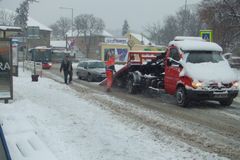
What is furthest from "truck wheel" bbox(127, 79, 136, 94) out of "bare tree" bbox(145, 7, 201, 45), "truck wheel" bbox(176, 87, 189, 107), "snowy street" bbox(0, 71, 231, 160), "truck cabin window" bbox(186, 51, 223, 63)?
"bare tree" bbox(145, 7, 201, 45)

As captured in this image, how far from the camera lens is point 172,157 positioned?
7699 millimetres

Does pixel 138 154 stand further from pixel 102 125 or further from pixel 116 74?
pixel 116 74

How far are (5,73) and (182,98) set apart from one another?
578cm

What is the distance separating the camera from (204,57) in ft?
49.4

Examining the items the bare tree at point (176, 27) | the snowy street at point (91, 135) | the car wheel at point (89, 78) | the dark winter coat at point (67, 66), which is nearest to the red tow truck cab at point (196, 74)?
the snowy street at point (91, 135)

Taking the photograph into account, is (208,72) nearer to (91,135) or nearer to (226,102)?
(226,102)

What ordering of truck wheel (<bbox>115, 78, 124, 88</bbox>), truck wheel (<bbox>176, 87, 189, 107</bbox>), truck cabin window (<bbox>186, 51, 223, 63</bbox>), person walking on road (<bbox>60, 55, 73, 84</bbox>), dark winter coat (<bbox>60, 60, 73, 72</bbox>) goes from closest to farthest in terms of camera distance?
1. truck wheel (<bbox>176, 87, 189, 107</bbox>)
2. truck cabin window (<bbox>186, 51, 223, 63</bbox>)
3. truck wheel (<bbox>115, 78, 124, 88</bbox>)
4. person walking on road (<bbox>60, 55, 73, 84</bbox>)
5. dark winter coat (<bbox>60, 60, 73, 72</bbox>)

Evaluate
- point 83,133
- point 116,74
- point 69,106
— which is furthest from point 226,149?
point 116,74

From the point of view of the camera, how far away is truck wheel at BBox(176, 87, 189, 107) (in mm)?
14352

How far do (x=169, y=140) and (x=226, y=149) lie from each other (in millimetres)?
1208

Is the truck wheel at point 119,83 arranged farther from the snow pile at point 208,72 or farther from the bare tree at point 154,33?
the bare tree at point 154,33

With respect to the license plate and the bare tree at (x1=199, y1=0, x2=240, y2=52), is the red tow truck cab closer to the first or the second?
the license plate

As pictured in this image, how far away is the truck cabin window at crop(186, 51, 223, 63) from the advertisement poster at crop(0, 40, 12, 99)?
596 cm

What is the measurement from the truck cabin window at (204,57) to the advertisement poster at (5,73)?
5.96 m
